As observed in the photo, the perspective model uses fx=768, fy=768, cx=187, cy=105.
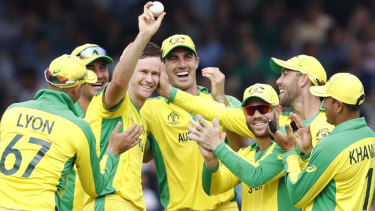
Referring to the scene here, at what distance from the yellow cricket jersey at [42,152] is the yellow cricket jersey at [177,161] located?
1763 mm

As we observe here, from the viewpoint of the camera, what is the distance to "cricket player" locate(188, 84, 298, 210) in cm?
726

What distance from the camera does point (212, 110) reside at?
8336 mm

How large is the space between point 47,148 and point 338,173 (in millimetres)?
2531

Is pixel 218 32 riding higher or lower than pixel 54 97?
higher

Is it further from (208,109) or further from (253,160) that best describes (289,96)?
(253,160)

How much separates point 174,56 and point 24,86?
5801mm

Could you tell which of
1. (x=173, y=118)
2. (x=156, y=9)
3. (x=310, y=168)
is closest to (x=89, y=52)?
(x=173, y=118)

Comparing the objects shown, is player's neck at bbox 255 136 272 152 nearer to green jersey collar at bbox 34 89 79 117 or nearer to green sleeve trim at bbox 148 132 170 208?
green sleeve trim at bbox 148 132 170 208

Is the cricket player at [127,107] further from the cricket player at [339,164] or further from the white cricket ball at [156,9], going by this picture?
the cricket player at [339,164]

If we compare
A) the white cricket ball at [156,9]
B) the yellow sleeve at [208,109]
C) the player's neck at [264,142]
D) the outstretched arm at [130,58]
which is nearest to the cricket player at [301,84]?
the yellow sleeve at [208,109]

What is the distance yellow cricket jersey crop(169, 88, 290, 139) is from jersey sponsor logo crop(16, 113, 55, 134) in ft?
6.62

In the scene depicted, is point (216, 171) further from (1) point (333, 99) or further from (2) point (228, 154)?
(1) point (333, 99)

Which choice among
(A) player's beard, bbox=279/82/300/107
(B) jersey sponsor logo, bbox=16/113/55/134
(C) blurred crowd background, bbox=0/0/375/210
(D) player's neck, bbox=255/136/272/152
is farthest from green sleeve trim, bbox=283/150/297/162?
(C) blurred crowd background, bbox=0/0/375/210

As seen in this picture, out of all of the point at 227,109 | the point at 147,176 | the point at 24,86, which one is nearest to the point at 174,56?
the point at 227,109
